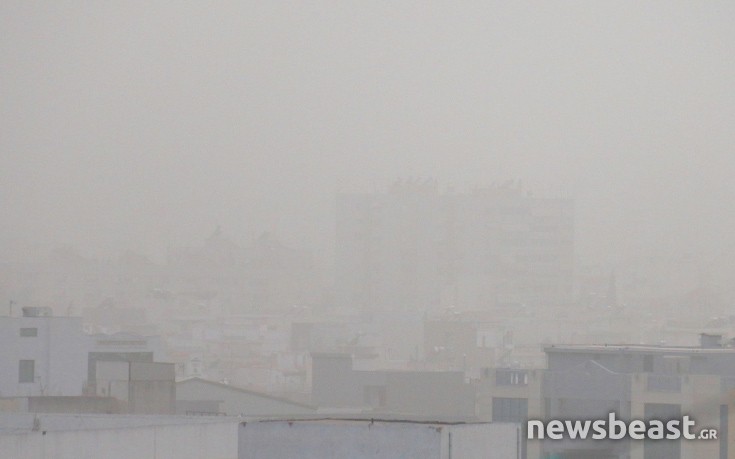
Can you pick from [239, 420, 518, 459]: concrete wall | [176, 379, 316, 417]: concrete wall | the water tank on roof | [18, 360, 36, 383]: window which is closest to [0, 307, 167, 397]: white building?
[18, 360, 36, 383]: window

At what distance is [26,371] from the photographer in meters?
29.2

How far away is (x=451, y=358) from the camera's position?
162 ft

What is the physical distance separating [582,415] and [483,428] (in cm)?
1050

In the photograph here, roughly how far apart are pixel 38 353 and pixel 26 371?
0.36 meters

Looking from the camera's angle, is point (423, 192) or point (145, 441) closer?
point (145, 441)

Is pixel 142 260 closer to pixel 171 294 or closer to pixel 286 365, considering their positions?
pixel 171 294

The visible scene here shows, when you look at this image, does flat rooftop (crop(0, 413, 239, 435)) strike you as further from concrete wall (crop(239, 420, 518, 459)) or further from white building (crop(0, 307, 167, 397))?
white building (crop(0, 307, 167, 397))

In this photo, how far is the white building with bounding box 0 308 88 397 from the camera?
94.9 ft

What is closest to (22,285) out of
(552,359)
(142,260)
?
(142,260)

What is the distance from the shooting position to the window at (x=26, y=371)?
95.4 ft

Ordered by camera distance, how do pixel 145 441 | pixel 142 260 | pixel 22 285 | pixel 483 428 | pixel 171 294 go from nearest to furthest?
pixel 483 428, pixel 145 441, pixel 22 285, pixel 171 294, pixel 142 260

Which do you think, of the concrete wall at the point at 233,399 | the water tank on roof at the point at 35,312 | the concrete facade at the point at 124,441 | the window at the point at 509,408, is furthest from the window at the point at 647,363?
the water tank on roof at the point at 35,312

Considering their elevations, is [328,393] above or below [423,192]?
below

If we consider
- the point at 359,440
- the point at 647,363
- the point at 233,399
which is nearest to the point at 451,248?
the point at 233,399
